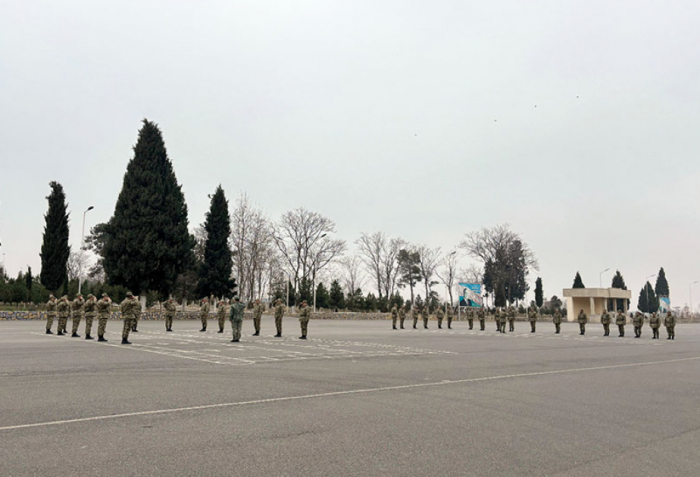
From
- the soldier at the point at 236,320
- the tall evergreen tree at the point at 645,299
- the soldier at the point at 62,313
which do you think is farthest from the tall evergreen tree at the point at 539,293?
the soldier at the point at 62,313

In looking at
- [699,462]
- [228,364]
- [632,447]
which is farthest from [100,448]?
[228,364]

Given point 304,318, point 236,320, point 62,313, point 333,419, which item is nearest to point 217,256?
point 62,313

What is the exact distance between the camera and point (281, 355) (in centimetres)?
1603

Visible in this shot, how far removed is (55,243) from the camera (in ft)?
176

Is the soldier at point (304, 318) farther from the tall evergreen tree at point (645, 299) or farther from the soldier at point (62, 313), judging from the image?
the tall evergreen tree at point (645, 299)

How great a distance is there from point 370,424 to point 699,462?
3706 mm

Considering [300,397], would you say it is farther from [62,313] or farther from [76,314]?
[62,313]

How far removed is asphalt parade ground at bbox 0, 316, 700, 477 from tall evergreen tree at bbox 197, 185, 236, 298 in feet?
137

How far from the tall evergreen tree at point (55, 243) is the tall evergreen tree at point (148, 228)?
8654 mm

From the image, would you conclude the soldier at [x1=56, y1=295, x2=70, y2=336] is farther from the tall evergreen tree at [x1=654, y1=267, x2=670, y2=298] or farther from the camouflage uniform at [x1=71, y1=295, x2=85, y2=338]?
the tall evergreen tree at [x1=654, y1=267, x2=670, y2=298]

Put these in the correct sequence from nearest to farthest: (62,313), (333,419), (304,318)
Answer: (333,419) → (62,313) → (304,318)

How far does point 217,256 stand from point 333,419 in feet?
166

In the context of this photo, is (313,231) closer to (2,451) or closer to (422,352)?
(422,352)

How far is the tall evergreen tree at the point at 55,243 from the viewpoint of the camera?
5341 cm
